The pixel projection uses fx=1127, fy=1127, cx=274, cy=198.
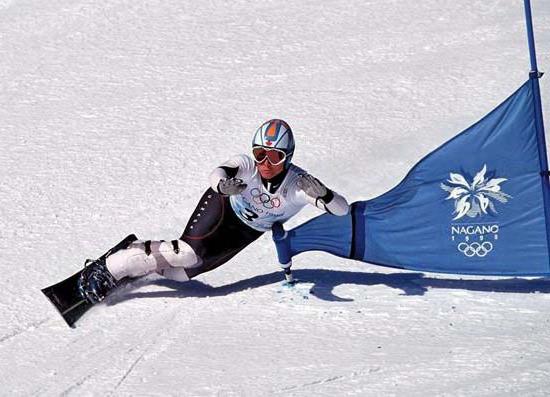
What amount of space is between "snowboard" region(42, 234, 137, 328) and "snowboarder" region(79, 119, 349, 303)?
0.05m

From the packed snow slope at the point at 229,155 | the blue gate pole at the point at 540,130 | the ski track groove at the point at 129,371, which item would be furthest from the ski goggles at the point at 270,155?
the blue gate pole at the point at 540,130

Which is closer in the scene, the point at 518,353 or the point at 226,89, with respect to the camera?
the point at 518,353

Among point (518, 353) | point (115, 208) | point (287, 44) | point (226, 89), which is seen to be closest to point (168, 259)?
point (115, 208)

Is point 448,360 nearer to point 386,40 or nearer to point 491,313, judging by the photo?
point 491,313

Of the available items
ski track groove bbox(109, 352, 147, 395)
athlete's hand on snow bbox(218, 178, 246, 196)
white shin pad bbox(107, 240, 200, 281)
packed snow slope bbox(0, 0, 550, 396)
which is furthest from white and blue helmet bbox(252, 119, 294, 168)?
ski track groove bbox(109, 352, 147, 395)

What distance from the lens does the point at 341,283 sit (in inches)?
332

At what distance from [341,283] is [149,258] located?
1.45m

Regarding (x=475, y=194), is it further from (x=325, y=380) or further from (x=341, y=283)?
(x=325, y=380)

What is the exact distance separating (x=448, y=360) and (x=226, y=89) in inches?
219

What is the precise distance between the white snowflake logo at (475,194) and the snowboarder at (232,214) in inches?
31.7

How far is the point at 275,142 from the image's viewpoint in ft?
25.4

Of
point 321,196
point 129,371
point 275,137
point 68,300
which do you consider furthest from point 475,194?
point 68,300

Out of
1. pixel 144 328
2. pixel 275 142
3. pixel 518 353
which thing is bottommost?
pixel 518 353

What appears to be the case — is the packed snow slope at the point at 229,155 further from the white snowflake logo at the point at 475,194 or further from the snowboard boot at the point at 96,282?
the white snowflake logo at the point at 475,194
